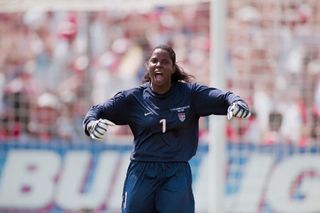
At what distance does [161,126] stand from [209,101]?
44 centimetres

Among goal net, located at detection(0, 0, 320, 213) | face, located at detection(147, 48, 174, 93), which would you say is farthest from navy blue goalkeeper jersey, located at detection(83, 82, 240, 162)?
goal net, located at detection(0, 0, 320, 213)

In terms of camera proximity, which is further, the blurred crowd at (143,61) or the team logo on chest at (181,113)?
the blurred crowd at (143,61)

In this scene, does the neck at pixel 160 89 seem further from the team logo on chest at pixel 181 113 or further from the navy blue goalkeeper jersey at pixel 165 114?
the team logo on chest at pixel 181 113

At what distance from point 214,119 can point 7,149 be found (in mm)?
3705

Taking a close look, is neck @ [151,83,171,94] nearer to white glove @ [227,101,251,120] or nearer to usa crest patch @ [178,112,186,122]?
usa crest patch @ [178,112,186,122]

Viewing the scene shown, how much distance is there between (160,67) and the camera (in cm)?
727

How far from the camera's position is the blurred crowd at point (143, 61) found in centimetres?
1176

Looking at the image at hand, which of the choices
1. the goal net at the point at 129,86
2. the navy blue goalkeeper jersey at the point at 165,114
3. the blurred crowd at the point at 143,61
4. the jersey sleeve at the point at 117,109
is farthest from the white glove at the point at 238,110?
the blurred crowd at the point at 143,61

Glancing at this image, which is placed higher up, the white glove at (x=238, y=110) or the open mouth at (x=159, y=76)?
the open mouth at (x=159, y=76)

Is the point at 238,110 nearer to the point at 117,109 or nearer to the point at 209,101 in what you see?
the point at 209,101

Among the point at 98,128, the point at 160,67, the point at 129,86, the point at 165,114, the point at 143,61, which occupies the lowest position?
the point at 98,128

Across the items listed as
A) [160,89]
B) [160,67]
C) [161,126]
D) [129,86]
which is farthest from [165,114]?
[129,86]


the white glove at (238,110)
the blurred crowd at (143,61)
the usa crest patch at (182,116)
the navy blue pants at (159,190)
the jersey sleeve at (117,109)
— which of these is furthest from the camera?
the blurred crowd at (143,61)

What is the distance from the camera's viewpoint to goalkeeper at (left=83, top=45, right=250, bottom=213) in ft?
23.7
